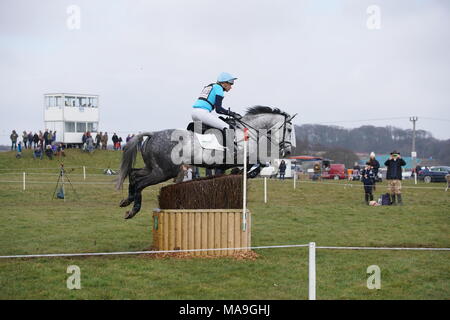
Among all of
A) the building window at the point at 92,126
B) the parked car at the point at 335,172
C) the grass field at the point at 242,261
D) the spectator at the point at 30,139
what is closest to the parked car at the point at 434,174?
the parked car at the point at 335,172

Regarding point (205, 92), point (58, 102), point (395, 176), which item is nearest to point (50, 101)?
point (58, 102)

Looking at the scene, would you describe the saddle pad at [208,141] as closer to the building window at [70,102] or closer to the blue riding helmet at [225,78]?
the blue riding helmet at [225,78]

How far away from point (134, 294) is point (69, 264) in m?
2.17

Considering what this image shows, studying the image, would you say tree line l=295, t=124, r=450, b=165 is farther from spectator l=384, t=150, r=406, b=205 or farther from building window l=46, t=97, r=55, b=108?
spectator l=384, t=150, r=406, b=205

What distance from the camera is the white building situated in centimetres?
4428

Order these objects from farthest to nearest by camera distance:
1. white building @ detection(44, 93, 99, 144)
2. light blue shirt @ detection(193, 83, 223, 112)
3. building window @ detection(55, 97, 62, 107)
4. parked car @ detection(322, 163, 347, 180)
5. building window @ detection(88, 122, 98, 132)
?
building window @ detection(88, 122, 98, 132)
building window @ detection(55, 97, 62, 107)
white building @ detection(44, 93, 99, 144)
parked car @ detection(322, 163, 347, 180)
light blue shirt @ detection(193, 83, 223, 112)

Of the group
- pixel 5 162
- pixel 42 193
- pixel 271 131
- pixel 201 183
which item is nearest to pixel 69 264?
pixel 201 183

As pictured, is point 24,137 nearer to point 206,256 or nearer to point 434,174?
point 434,174

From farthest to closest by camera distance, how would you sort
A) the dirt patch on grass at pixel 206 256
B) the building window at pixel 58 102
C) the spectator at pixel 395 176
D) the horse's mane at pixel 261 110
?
the building window at pixel 58 102, the spectator at pixel 395 176, the horse's mane at pixel 261 110, the dirt patch on grass at pixel 206 256

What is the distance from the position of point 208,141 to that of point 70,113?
37016 millimetres

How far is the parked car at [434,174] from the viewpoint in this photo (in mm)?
34656

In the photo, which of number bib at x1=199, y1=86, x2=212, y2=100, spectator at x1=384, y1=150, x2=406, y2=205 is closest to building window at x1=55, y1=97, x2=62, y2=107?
spectator at x1=384, y1=150, x2=406, y2=205

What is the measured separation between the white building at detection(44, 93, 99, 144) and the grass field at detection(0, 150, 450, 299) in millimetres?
25050

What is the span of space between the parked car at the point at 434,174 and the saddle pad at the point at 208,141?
28348 millimetres
